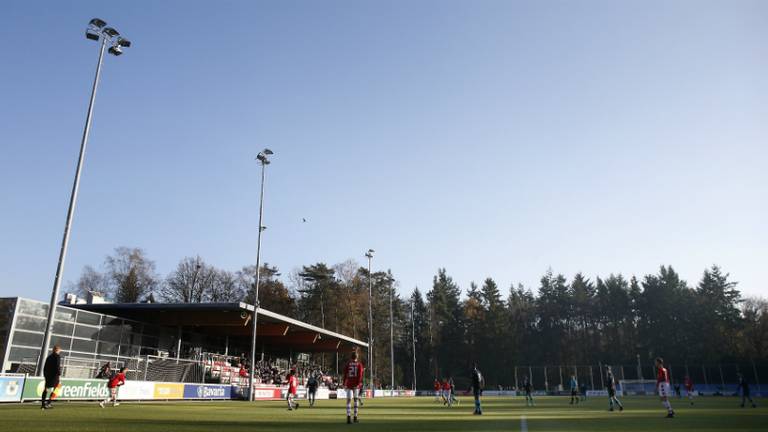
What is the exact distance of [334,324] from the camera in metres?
76.0

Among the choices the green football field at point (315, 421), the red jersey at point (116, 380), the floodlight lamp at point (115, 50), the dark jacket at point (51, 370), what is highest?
the floodlight lamp at point (115, 50)

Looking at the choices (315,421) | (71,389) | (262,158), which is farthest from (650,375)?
(71,389)

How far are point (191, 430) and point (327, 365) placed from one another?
78.8m

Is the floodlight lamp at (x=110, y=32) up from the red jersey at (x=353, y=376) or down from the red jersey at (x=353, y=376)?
up

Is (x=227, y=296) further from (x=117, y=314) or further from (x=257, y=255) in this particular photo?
(x=257, y=255)

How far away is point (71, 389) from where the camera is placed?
22.5 meters

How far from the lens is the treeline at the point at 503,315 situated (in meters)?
74.0

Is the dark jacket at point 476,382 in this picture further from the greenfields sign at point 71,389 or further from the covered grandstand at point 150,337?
the covered grandstand at point 150,337

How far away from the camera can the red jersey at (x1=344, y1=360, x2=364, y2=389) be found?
1445cm

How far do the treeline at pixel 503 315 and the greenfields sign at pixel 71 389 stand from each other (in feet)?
155

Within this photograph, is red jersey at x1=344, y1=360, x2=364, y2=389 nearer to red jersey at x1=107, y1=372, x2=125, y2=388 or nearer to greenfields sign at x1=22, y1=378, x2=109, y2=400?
red jersey at x1=107, y1=372, x2=125, y2=388

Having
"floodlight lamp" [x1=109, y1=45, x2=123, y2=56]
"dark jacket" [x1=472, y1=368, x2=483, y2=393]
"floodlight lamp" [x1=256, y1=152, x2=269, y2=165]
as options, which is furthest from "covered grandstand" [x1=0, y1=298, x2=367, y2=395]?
"dark jacket" [x1=472, y1=368, x2=483, y2=393]

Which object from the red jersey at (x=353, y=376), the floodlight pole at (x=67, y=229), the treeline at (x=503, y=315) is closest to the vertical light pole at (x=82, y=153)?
the floodlight pole at (x=67, y=229)

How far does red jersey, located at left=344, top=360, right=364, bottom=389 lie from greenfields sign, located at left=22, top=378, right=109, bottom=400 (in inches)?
493
